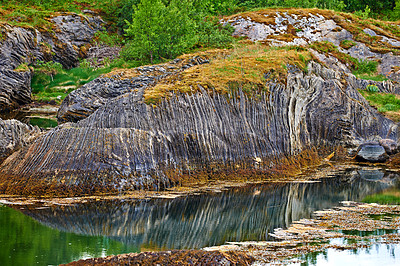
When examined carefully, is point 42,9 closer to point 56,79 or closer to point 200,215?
point 56,79

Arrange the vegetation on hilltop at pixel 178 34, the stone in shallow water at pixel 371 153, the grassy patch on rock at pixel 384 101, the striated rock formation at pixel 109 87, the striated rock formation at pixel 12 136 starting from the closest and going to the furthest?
the striated rock formation at pixel 12 136 < the vegetation on hilltop at pixel 178 34 < the stone in shallow water at pixel 371 153 < the striated rock formation at pixel 109 87 < the grassy patch on rock at pixel 384 101

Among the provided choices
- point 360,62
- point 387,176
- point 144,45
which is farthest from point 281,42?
point 387,176

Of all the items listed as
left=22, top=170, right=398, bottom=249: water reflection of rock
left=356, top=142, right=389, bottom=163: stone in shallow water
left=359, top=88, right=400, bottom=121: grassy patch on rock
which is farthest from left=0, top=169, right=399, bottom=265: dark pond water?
left=359, top=88, right=400, bottom=121: grassy patch on rock

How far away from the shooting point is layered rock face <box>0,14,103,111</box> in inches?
1578

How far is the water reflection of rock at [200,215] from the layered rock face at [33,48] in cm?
2675

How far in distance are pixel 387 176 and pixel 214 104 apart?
9076 mm

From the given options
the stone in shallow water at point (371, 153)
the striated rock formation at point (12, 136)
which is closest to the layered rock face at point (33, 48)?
the striated rock formation at point (12, 136)

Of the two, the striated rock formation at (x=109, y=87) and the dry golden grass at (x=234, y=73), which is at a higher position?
the dry golden grass at (x=234, y=73)

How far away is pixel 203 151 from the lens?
66.5 feet

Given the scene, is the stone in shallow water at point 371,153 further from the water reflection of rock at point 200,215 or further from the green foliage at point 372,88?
the green foliage at point 372,88

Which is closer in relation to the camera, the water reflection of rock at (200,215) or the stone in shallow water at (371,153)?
the water reflection of rock at (200,215)

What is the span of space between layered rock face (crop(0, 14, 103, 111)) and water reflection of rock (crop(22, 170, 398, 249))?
1053 inches

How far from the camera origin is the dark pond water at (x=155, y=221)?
442 inches

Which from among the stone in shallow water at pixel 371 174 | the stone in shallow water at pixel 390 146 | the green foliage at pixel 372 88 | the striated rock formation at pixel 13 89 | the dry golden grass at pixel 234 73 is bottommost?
the stone in shallow water at pixel 390 146
